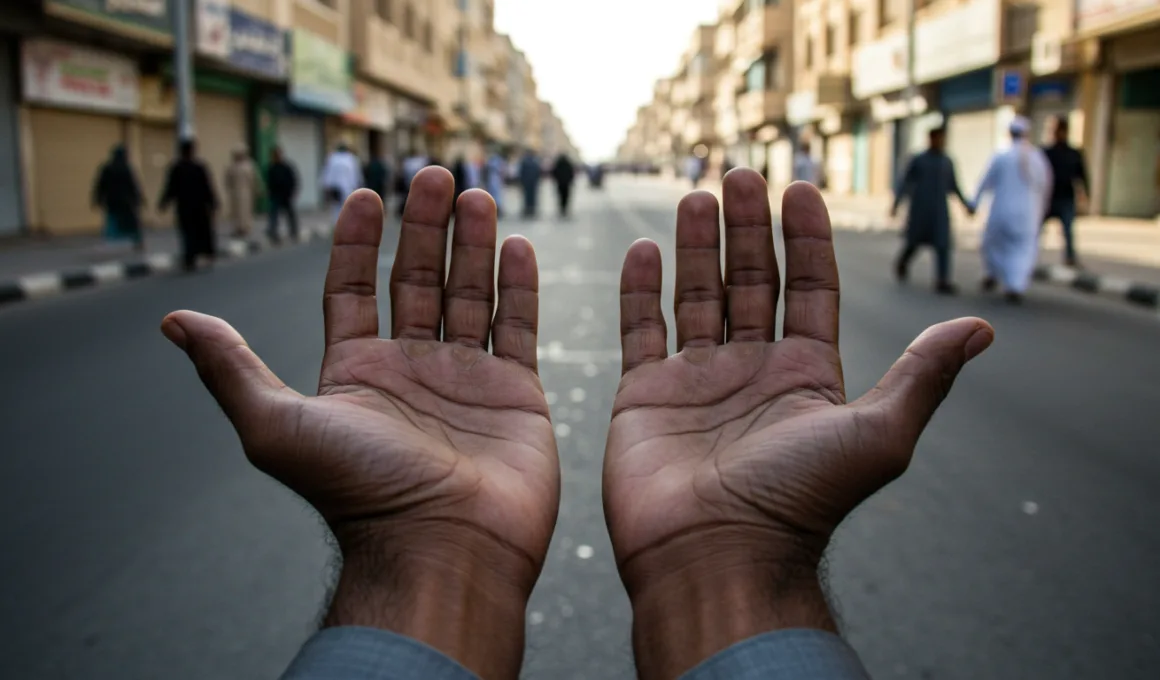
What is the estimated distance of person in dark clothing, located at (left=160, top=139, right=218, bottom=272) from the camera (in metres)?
14.1

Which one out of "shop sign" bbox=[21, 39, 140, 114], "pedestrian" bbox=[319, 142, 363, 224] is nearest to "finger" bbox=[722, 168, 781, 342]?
"shop sign" bbox=[21, 39, 140, 114]

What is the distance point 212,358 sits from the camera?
196 centimetres

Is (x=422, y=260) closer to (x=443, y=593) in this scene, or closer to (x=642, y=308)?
(x=642, y=308)

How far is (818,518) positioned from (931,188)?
1036cm

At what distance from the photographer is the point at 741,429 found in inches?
85.2

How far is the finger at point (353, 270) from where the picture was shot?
2238mm

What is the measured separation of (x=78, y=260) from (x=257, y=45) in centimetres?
1119

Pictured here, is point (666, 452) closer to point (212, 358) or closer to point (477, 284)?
point (477, 284)

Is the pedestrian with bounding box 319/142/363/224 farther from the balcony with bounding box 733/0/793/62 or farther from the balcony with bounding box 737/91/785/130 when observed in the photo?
the balcony with bounding box 733/0/793/62

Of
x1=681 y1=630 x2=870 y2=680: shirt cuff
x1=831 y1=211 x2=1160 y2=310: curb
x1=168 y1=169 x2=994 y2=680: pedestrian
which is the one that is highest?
x1=168 y1=169 x2=994 y2=680: pedestrian

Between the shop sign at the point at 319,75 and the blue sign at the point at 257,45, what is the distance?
101 centimetres

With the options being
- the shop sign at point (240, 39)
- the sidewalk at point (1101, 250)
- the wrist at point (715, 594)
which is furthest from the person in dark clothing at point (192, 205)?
the wrist at point (715, 594)

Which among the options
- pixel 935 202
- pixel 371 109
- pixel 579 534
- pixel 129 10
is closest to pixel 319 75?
pixel 371 109

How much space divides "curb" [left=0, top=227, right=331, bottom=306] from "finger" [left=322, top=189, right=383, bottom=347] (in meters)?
9.45
